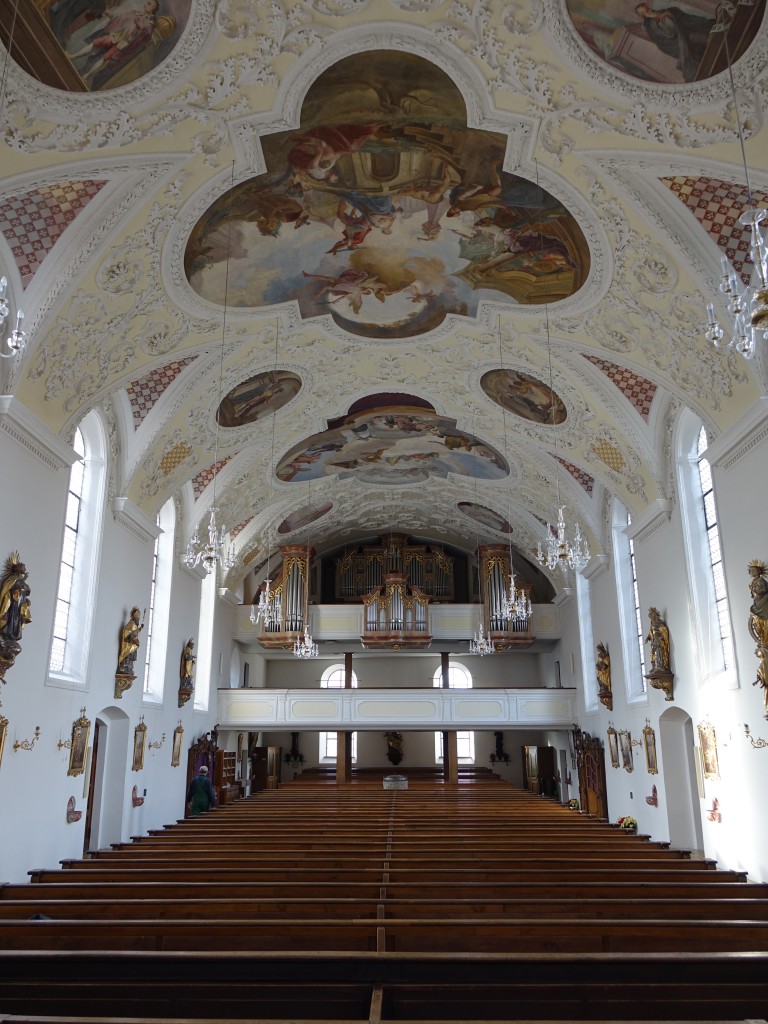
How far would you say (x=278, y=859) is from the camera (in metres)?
9.62

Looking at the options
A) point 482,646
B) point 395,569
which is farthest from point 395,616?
point 482,646

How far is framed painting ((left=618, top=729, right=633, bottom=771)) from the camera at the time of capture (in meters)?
17.6

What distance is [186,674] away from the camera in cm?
1942

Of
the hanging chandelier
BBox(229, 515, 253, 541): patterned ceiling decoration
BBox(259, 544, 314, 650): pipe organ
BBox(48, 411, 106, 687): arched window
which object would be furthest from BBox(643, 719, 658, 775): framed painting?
BBox(229, 515, 253, 541): patterned ceiling decoration

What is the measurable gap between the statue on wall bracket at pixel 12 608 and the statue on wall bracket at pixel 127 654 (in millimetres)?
4278

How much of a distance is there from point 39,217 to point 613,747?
16.4 meters

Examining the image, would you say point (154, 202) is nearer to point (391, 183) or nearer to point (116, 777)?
point (391, 183)

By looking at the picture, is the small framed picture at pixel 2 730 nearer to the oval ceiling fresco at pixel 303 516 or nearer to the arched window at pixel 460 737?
the oval ceiling fresco at pixel 303 516

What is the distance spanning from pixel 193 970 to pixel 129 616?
1146 centimetres

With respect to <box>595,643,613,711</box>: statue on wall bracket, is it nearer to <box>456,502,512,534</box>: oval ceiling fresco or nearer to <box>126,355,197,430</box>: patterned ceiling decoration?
<box>456,502,512,534</box>: oval ceiling fresco

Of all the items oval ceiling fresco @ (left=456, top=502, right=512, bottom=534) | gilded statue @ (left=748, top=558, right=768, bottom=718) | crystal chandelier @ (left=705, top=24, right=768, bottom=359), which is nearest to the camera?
crystal chandelier @ (left=705, top=24, right=768, bottom=359)

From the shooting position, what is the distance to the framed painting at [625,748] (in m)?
17.6

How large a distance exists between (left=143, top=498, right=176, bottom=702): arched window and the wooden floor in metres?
6.23

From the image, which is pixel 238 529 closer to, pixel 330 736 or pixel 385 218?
pixel 330 736
